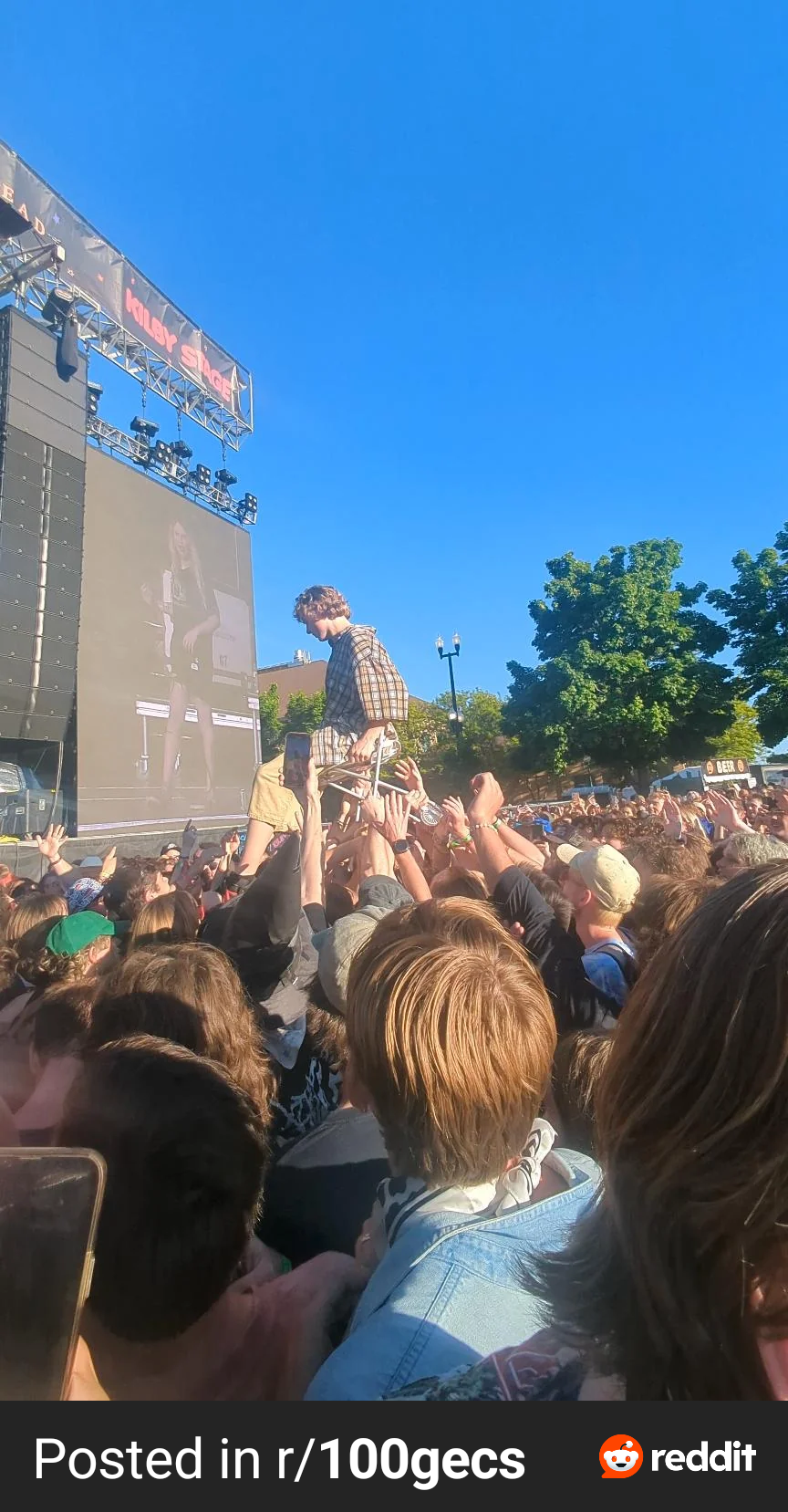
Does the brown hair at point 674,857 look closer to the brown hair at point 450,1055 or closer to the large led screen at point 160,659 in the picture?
the brown hair at point 450,1055

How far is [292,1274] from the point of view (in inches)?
52.0

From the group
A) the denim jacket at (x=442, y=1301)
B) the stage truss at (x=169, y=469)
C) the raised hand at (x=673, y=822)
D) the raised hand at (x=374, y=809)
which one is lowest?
the denim jacket at (x=442, y=1301)

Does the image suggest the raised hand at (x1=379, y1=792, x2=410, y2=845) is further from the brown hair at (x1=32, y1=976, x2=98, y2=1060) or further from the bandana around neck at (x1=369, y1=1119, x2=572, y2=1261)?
the bandana around neck at (x1=369, y1=1119, x2=572, y2=1261)

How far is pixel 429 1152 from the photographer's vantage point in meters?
1.30

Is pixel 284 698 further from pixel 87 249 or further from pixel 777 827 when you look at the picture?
pixel 777 827

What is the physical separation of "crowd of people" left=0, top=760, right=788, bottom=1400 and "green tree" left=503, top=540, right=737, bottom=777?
26.2 meters

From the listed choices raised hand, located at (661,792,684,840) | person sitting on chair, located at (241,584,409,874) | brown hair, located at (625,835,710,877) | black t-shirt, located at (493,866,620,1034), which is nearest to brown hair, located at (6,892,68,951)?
person sitting on chair, located at (241,584,409,874)

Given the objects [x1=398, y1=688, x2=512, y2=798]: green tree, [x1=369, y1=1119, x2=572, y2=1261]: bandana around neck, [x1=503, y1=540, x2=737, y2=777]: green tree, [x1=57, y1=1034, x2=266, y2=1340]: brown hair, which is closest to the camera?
[x1=57, y1=1034, x2=266, y2=1340]: brown hair

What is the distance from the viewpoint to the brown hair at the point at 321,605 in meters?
3.06

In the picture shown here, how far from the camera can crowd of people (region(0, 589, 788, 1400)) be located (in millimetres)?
751

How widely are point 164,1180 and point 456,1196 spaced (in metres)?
0.50

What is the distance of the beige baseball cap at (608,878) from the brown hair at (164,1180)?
1.86m

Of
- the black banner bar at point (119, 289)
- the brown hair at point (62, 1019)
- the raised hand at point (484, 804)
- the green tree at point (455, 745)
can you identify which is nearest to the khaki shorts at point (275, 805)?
the raised hand at point (484, 804)

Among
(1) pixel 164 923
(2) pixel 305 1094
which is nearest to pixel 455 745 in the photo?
(1) pixel 164 923
